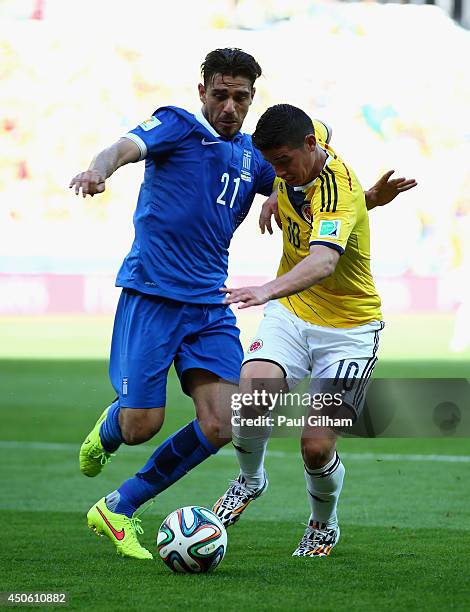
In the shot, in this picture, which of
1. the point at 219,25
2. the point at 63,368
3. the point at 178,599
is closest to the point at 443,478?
the point at 178,599

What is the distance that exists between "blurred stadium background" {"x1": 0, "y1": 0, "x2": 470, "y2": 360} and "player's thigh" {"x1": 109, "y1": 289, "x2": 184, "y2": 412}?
19430mm

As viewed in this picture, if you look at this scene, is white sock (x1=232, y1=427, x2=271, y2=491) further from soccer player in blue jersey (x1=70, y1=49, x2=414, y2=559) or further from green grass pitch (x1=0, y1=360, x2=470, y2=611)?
green grass pitch (x1=0, y1=360, x2=470, y2=611)

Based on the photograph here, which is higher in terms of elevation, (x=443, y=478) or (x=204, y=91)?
(x=204, y=91)

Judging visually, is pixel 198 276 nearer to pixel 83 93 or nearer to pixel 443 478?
pixel 443 478

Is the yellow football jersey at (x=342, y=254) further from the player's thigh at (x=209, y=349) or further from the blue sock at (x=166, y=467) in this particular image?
the blue sock at (x=166, y=467)

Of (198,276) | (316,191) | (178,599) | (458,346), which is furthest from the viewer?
(458,346)

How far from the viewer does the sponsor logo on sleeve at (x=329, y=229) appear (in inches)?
192

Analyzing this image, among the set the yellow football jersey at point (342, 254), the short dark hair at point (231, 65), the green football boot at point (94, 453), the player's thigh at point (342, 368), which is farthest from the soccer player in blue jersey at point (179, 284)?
the player's thigh at point (342, 368)

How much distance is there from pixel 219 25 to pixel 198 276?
21493 millimetres

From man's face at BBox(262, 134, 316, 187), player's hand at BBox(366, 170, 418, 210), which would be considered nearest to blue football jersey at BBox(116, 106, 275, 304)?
man's face at BBox(262, 134, 316, 187)

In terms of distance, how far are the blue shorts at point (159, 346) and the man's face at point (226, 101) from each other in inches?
34.9

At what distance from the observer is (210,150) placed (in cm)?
555

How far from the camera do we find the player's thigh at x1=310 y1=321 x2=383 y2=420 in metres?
5.25

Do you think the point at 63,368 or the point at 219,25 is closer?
the point at 63,368
